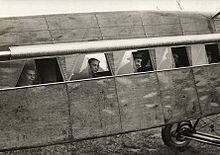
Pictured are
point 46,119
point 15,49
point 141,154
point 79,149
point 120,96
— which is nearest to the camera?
point 15,49

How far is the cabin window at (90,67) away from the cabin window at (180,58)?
1.68 metres

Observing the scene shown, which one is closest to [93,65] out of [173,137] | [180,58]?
[180,58]

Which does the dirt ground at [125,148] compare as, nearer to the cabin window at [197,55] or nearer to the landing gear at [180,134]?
the landing gear at [180,134]

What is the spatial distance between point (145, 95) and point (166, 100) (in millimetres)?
516

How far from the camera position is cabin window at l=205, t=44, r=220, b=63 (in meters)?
7.47

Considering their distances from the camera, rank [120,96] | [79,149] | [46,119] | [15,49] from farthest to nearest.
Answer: [79,149] → [120,96] → [46,119] → [15,49]

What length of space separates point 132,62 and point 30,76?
83.6 inches

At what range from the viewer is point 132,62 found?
6527 millimetres

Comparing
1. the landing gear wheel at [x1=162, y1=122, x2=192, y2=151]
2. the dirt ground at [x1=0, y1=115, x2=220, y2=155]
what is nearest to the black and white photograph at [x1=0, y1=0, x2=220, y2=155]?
the landing gear wheel at [x1=162, y1=122, x2=192, y2=151]

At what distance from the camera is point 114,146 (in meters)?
9.56

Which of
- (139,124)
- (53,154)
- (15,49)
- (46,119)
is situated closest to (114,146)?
(53,154)

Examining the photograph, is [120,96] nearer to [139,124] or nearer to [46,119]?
[139,124]

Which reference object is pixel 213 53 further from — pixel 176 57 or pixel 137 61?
pixel 137 61

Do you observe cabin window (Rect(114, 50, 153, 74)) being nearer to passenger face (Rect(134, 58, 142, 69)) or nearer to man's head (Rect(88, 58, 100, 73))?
passenger face (Rect(134, 58, 142, 69))
